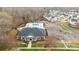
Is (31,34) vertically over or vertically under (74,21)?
under

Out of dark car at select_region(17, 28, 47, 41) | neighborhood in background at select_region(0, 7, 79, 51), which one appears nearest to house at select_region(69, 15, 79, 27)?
neighborhood in background at select_region(0, 7, 79, 51)

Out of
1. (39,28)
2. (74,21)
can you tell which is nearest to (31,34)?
(39,28)

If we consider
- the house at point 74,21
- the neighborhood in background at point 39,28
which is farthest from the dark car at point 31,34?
the house at point 74,21

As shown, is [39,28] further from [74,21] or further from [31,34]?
[74,21]

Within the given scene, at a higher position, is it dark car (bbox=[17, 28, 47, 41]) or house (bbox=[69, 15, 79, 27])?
house (bbox=[69, 15, 79, 27])

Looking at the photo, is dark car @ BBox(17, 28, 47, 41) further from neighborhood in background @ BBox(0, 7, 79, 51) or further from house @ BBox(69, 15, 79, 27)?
house @ BBox(69, 15, 79, 27)

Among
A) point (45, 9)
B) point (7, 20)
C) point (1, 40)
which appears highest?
point (45, 9)
